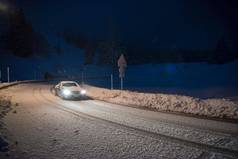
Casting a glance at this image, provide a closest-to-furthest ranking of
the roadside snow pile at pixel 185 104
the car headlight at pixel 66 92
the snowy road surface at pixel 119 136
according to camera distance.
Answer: the snowy road surface at pixel 119 136, the roadside snow pile at pixel 185 104, the car headlight at pixel 66 92

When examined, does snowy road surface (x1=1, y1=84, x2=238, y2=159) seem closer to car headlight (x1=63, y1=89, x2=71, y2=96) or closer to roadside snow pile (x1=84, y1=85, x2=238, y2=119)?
roadside snow pile (x1=84, y1=85, x2=238, y2=119)

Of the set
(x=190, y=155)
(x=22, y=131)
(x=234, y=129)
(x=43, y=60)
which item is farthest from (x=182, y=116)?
(x=43, y=60)

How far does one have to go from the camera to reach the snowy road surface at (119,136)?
23.8 ft

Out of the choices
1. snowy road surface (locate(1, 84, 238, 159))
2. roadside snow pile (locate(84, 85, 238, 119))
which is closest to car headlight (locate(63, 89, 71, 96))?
roadside snow pile (locate(84, 85, 238, 119))

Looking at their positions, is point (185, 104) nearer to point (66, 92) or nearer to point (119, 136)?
point (119, 136)

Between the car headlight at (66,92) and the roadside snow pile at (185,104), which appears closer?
the roadside snow pile at (185,104)

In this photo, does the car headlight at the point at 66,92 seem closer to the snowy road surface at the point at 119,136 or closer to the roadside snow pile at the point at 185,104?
the roadside snow pile at the point at 185,104

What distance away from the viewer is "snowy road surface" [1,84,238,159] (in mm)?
7242

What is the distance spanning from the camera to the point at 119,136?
9062 mm

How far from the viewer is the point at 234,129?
9594 millimetres

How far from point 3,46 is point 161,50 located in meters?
67.2

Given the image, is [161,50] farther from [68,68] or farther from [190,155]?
[190,155]

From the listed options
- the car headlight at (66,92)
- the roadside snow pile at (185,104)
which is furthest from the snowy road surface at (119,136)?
the car headlight at (66,92)

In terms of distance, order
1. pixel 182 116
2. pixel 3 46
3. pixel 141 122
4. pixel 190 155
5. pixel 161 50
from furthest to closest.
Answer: pixel 161 50 < pixel 3 46 < pixel 182 116 < pixel 141 122 < pixel 190 155
